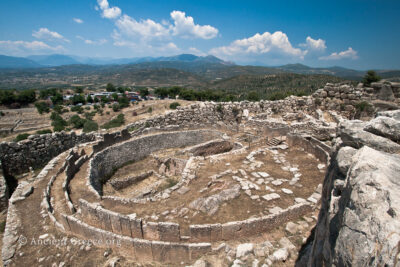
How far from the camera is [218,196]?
27.5 feet

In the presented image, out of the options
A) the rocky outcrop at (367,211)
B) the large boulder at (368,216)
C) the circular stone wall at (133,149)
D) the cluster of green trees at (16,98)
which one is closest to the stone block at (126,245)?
the circular stone wall at (133,149)

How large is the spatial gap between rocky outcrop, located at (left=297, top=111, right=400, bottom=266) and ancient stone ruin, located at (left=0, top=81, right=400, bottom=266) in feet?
0.03

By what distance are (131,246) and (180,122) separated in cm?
1375

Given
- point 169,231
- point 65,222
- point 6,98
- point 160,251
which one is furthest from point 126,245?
point 6,98

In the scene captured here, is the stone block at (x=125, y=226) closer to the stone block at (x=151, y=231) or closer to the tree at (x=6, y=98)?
the stone block at (x=151, y=231)

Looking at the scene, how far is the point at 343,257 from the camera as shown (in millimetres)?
2227

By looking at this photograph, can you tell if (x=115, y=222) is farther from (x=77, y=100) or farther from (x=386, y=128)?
(x=77, y=100)

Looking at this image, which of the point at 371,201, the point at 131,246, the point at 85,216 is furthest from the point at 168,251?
the point at 371,201

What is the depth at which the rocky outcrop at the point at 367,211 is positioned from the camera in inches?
77.4

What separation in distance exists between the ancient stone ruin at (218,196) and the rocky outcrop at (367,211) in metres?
0.01

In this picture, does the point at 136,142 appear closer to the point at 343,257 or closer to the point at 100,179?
the point at 100,179

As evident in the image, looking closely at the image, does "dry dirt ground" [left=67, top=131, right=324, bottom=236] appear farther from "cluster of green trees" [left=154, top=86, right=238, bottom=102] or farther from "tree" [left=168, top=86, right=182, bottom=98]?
"tree" [left=168, top=86, right=182, bottom=98]

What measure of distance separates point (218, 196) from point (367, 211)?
6.52 metres

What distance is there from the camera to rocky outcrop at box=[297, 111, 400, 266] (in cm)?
197
